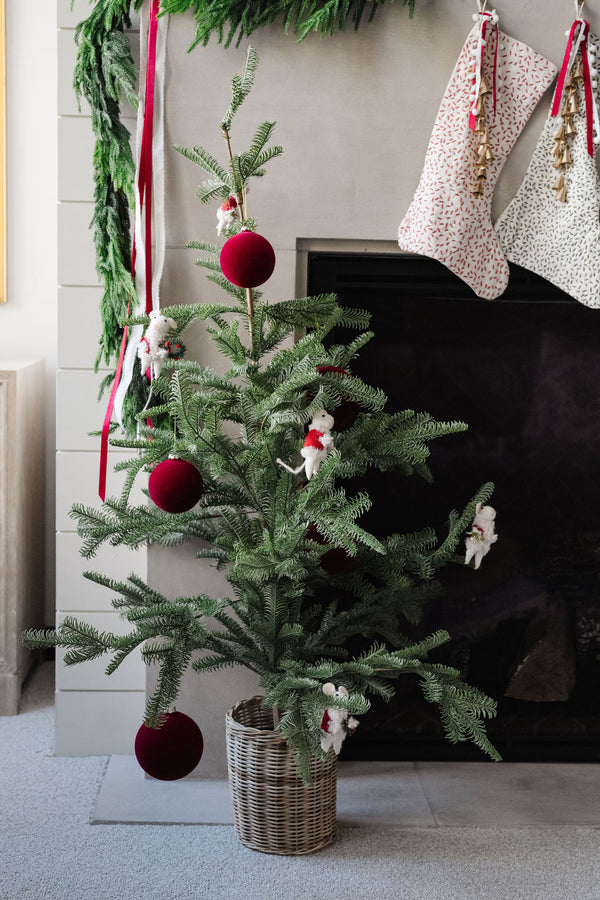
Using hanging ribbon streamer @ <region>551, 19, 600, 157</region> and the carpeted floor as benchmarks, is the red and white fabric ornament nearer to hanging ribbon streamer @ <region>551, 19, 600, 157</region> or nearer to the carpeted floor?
hanging ribbon streamer @ <region>551, 19, 600, 157</region>

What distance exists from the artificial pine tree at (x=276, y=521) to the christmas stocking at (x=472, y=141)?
0.28m

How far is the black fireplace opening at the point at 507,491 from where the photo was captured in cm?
204

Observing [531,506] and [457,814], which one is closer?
[457,814]

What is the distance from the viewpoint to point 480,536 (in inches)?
68.7

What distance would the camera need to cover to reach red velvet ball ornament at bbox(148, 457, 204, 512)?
1444mm

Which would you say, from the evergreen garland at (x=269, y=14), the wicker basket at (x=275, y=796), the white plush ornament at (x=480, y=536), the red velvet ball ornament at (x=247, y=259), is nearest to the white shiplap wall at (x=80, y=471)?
the evergreen garland at (x=269, y=14)

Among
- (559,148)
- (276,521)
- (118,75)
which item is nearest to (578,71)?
(559,148)

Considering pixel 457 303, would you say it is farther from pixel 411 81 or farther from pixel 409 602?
pixel 409 602

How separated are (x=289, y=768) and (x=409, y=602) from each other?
1.26 feet

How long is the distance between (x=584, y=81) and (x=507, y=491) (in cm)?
87

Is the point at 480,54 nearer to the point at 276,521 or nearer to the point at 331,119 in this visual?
the point at 331,119

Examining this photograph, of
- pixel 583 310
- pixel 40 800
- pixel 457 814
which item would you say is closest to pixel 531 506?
pixel 583 310

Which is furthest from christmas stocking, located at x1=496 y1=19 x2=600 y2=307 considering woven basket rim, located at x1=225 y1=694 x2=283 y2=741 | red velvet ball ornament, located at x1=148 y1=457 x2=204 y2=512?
woven basket rim, located at x1=225 y1=694 x2=283 y2=741

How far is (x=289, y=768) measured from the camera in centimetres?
164
